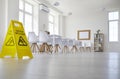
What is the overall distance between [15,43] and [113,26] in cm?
1006

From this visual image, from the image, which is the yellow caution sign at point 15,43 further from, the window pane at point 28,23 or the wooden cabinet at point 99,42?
the wooden cabinet at point 99,42

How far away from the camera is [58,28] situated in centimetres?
1223

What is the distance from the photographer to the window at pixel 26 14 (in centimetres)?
856

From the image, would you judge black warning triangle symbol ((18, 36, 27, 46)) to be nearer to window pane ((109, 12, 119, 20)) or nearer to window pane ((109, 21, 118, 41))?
window pane ((109, 21, 118, 41))

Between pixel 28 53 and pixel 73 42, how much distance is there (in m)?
6.08

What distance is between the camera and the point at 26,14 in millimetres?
9062

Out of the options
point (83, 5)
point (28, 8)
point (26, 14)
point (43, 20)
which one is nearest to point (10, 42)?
point (26, 14)

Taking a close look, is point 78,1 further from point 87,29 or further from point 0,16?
point 0,16

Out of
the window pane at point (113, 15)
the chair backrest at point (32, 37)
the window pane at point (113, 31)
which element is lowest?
the chair backrest at point (32, 37)

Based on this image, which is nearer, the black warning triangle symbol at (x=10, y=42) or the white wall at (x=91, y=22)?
the black warning triangle symbol at (x=10, y=42)

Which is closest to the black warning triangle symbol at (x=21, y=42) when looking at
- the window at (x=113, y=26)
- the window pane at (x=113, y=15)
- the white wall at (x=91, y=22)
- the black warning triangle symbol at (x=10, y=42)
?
the black warning triangle symbol at (x=10, y=42)

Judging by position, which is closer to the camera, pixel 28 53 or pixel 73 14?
pixel 28 53

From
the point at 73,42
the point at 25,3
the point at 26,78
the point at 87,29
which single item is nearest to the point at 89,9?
the point at 87,29

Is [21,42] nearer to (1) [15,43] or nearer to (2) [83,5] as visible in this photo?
(1) [15,43]
